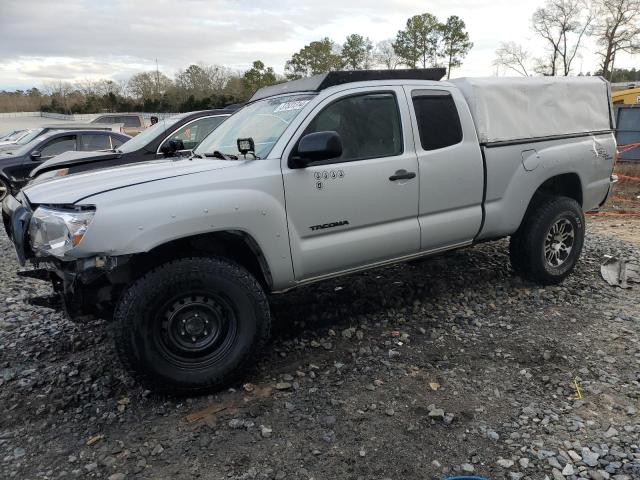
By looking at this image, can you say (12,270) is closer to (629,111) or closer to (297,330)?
(297,330)

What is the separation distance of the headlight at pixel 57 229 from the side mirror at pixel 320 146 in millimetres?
1331

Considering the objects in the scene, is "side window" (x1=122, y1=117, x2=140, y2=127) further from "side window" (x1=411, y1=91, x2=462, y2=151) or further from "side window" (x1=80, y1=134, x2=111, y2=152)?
"side window" (x1=411, y1=91, x2=462, y2=151)

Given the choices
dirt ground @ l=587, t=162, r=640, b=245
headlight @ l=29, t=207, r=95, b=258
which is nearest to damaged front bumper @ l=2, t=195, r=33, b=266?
headlight @ l=29, t=207, r=95, b=258

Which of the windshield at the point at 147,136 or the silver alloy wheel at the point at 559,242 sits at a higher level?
the windshield at the point at 147,136

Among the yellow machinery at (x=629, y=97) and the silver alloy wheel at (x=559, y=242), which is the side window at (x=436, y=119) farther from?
the yellow machinery at (x=629, y=97)

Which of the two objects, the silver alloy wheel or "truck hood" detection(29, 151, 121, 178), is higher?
"truck hood" detection(29, 151, 121, 178)

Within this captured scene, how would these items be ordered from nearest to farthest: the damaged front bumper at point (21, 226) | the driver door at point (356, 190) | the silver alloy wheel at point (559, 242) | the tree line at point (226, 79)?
the damaged front bumper at point (21, 226)
the driver door at point (356, 190)
the silver alloy wheel at point (559, 242)
the tree line at point (226, 79)

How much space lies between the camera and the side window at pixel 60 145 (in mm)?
10086

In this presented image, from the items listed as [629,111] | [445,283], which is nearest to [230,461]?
[445,283]

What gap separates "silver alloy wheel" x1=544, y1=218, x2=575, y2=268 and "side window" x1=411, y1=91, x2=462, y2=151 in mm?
1500

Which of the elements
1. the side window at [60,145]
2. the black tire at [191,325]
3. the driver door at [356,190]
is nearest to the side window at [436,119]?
the driver door at [356,190]

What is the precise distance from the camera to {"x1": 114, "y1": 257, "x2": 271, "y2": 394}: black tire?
2947 millimetres

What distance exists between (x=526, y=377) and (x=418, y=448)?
110cm

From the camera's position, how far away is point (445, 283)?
5.17 m
